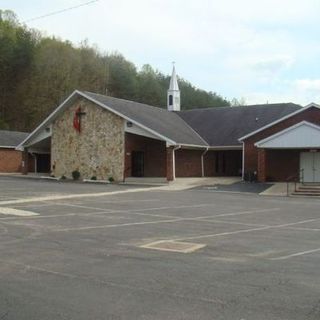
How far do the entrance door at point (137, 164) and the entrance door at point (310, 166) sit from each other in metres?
11.7

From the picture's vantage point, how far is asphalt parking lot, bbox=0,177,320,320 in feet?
23.4

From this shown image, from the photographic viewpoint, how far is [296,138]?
123 ft

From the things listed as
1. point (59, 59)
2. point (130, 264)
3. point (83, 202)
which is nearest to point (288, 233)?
point (130, 264)

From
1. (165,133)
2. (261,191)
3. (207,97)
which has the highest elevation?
(207,97)

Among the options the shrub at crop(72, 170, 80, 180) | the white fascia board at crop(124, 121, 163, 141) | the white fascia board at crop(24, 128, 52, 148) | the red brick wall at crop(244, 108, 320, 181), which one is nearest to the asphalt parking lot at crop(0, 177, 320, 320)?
the red brick wall at crop(244, 108, 320, 181)

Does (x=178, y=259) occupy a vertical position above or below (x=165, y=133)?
below

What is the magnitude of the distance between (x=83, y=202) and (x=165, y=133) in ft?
59.7

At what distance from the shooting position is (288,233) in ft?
49.5

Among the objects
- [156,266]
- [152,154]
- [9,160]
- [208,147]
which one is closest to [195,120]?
[208,147]

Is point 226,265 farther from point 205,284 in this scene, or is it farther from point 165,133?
point 165,133

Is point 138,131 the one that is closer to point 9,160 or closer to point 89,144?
point 89,144

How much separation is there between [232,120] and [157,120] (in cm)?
706

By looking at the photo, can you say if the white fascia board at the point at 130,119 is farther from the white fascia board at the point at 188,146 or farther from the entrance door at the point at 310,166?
the entrance door at the point at 310,166

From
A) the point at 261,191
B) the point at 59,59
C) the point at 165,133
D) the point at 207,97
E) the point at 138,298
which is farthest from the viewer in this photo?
the point at 207,97
